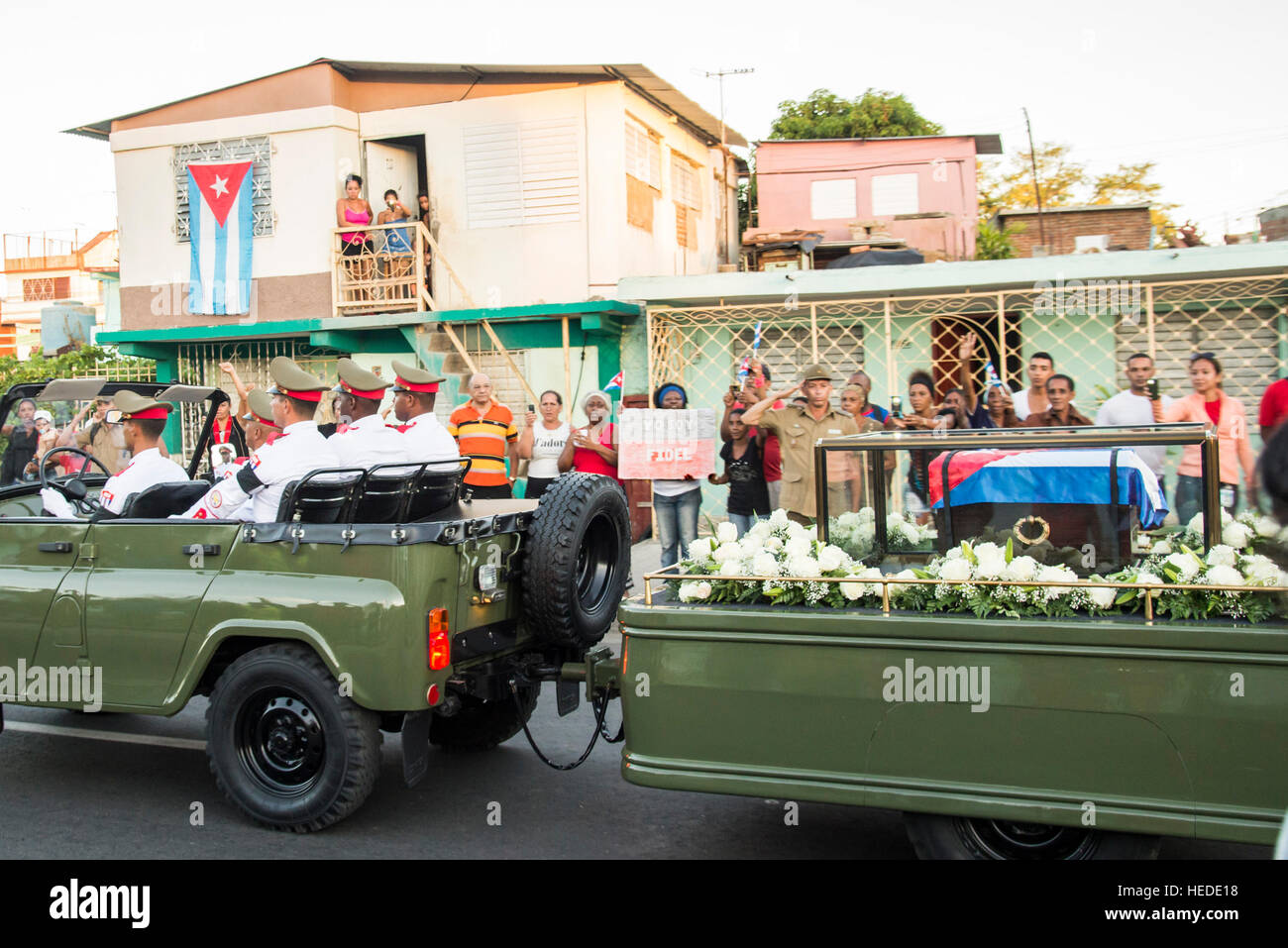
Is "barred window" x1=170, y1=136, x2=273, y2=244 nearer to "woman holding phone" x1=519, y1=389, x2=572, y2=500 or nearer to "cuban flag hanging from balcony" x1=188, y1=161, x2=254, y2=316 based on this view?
"cuban flag hanging from balcony" x1=188, y1=161, x2=254, y2=316

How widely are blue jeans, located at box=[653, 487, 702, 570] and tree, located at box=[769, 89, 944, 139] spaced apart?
19.5 metres

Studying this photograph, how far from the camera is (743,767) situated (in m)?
4.11

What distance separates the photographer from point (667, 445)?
895cm

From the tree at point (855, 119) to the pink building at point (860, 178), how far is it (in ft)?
24.8

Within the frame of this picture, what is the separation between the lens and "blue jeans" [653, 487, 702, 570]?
363 inches

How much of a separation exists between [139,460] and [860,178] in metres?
15.5

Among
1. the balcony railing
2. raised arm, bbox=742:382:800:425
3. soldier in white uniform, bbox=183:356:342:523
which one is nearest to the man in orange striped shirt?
raised arm, bbox=742:382:800:425

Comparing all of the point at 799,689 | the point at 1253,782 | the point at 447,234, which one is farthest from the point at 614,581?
the point at 447,234

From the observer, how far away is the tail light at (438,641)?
4676mm

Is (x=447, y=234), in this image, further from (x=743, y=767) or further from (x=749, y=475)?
(x=743, y=767)

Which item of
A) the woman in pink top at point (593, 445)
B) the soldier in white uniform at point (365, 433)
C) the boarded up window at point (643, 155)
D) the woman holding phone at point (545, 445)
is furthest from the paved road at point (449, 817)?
the boarded up window at point (643, 155)

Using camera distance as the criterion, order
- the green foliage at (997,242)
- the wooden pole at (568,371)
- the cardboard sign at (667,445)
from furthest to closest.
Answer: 1. the green foliage at (997,242)
2. the wooden pole at (568,371)
3. the cardboard sign at (667,445)

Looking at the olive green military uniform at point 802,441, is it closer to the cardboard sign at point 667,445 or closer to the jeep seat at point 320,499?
the cardboard sign at point 667,445

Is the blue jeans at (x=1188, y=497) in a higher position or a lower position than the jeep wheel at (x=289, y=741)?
higher
